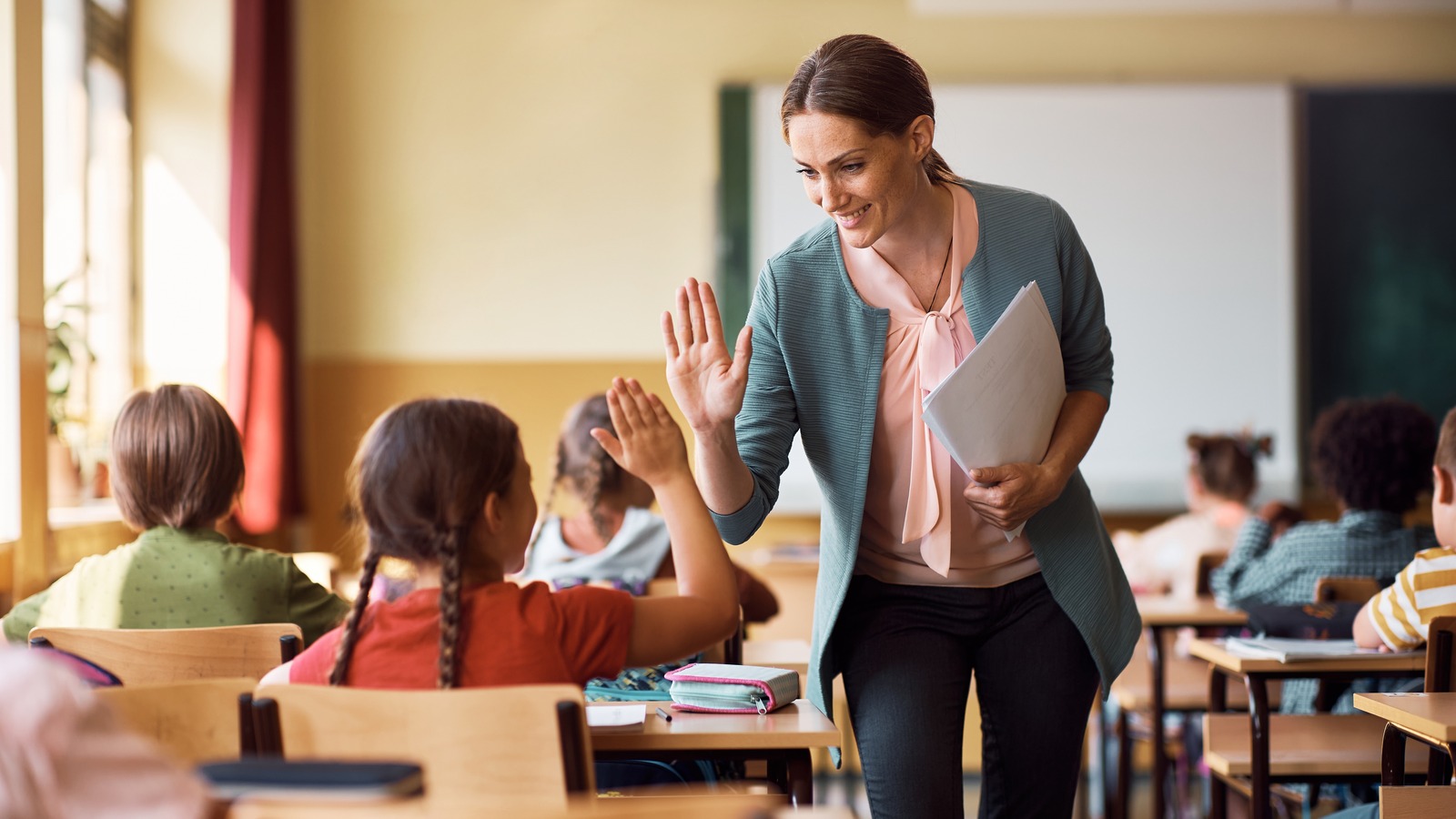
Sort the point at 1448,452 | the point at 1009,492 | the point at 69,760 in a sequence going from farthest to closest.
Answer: the point at 1448,452
the point at 1009,492
the point at 69,760

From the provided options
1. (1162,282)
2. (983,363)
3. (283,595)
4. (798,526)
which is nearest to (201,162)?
(798,526)

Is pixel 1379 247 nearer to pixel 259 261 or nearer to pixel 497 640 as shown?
pixel 259 261

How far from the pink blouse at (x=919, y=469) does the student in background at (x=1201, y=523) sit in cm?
256

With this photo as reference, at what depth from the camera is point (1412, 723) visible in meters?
1.83

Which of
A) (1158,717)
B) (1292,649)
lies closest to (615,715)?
(1292,649)

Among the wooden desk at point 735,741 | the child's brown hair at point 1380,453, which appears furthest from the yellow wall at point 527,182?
the wooden desk at point 735,741

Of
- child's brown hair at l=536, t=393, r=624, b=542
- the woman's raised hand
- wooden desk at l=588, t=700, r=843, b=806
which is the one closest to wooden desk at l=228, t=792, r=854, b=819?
wooden desk at l=588, t=700, r=843, b=806

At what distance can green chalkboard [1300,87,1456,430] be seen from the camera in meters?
5.26

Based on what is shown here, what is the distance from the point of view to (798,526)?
5.30m

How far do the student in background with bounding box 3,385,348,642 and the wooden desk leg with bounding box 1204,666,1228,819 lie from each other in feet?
6.83

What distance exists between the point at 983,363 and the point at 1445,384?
14.4 ft

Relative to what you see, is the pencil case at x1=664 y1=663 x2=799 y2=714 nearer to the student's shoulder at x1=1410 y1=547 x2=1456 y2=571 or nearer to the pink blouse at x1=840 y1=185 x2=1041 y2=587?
the pink blouse at x1=840 y1=185 x2=1041 y2=587

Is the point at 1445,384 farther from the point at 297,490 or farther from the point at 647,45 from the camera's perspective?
the point at 297,490

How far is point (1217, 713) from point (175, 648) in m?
2.39
